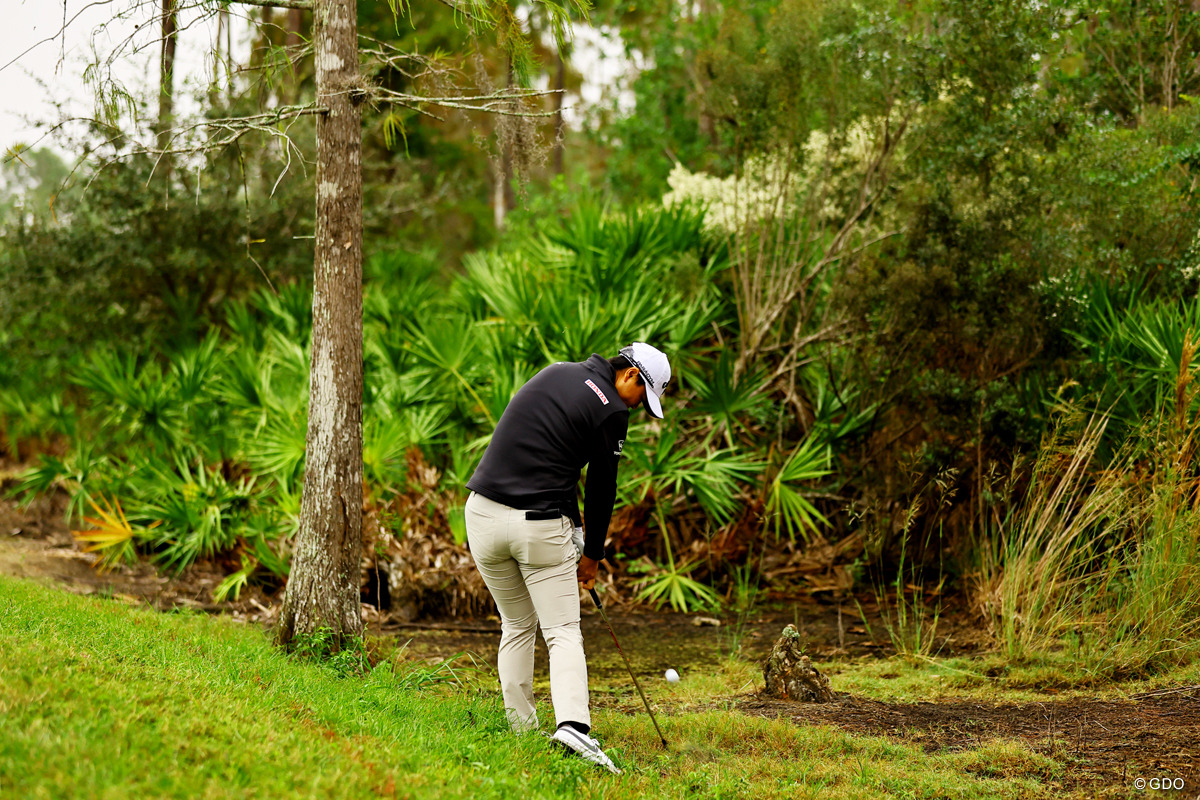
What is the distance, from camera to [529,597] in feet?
17.7

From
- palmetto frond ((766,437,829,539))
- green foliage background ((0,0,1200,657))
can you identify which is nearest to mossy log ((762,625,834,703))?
green foliage background ((0,0,1200,657))

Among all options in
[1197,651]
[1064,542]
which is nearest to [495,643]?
[1064,542]

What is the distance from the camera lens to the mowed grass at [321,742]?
11.8 feet

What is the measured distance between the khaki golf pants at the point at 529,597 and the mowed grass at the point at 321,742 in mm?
246

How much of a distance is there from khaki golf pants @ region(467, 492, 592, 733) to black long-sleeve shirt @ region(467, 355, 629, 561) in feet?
0.34

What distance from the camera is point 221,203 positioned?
1423 cm

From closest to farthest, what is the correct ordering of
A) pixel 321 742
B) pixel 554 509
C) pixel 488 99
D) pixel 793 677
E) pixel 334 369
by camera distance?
1. pixel 321 742
2. pixel 554 509
3. pixel 793 677
4. pixel 334 369
5. pixel 488 99

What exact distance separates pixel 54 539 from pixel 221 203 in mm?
5068

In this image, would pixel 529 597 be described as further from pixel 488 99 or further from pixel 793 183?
pixel 793 183

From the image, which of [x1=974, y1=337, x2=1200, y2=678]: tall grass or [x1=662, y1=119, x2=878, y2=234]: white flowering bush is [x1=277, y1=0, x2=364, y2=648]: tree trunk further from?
[x1=662, y1=119, x2=878, y2=234]: white flowering bush

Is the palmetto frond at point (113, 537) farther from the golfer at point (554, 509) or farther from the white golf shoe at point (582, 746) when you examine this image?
the white golf shoe at point (582, 746)

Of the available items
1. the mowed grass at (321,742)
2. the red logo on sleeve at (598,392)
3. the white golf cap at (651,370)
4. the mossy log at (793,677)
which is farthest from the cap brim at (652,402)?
the mossy log at (793,677)

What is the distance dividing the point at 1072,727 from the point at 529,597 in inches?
129

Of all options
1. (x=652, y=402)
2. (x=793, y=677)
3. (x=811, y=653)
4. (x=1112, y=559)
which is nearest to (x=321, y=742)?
(x=652, y=402)
